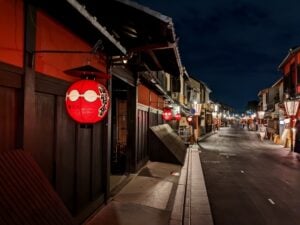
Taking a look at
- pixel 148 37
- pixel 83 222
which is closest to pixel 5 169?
pixel 83 222

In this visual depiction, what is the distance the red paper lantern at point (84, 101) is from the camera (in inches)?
236

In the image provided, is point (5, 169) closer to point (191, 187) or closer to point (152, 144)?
point (191, 187)

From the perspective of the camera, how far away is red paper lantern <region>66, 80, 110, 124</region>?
5.98m

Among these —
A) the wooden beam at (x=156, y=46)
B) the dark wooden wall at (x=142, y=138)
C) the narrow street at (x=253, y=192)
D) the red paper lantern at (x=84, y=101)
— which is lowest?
the narrow street at (x=253, y=192)

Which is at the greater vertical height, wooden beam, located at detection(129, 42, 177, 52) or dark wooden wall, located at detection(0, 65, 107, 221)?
wooden beam, located at detection(129, 42, 177, 52)

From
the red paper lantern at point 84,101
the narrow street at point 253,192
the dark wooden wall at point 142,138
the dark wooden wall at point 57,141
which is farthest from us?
the dark wooden wall at point 142,138

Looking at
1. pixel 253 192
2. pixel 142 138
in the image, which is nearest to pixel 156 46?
pixel 253 192

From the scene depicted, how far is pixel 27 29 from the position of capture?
5.16m

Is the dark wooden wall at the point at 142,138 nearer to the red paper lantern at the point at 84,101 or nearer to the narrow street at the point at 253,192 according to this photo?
the narrow street at the point at 253,192

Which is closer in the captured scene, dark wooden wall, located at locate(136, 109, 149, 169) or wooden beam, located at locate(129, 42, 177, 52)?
wooden beam, located at locate(129, 42, 177, 52)

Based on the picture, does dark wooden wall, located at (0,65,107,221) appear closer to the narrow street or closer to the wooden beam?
the wooden beam

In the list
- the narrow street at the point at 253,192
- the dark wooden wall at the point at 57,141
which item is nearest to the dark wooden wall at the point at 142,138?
the narrow street at the point at 253,192

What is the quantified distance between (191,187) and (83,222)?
6482 mm

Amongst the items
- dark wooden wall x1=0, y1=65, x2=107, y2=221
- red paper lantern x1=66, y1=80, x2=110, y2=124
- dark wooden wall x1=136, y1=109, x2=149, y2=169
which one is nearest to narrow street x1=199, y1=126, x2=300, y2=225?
dark wooden wall x1=136, y1=109, x2=149, y2=169
